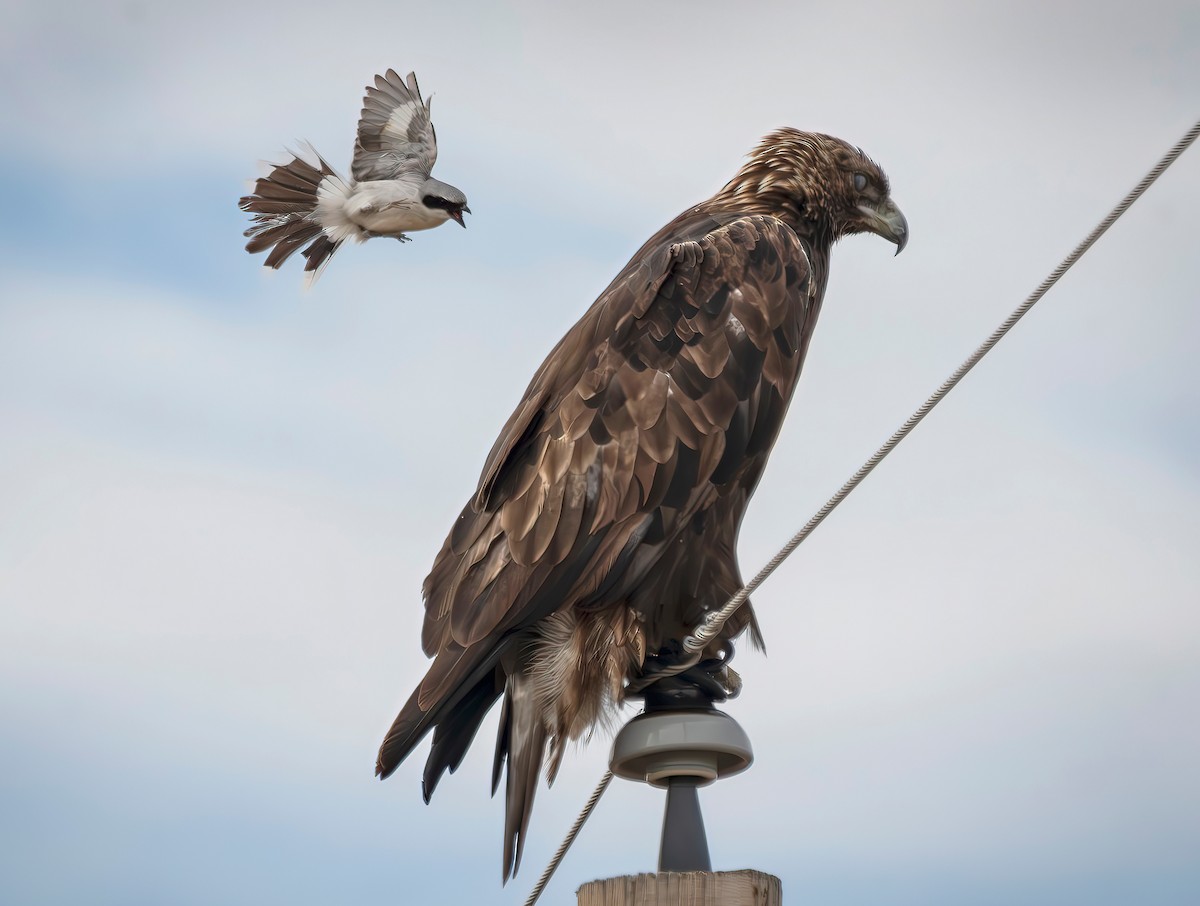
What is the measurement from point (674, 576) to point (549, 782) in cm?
79

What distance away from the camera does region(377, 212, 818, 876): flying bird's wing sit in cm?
479

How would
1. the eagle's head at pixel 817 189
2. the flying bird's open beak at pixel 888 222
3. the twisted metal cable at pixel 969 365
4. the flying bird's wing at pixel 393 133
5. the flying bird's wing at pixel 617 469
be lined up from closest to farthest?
1. the twisted metal cable at pixel 969 365
2. the flying bird's wing at pixel 617 469
3. the eagle's head at pixel 817 189
4. the flying bird's open beak at pixel 888 222
5. the flying bird's wing at pixel 393 133

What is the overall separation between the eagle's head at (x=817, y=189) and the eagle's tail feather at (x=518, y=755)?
2.12 meters

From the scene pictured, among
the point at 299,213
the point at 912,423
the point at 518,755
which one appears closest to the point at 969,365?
the point at 912,423

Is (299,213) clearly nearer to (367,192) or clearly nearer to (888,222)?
(367,192)

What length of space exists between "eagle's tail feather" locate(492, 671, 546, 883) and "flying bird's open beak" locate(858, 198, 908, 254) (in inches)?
95.6

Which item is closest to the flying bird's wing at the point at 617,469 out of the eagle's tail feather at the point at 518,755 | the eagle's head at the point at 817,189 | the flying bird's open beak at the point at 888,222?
the eagle's tail feather at the point at 518,755

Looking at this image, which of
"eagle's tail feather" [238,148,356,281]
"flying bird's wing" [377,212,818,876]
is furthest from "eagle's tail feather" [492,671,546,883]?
"eagle's tail feather" [238,148,356,281]

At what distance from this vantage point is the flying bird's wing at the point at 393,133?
20.5ft

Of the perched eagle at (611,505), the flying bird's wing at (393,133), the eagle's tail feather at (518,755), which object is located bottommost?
the eagle's tail feather at (518,755)

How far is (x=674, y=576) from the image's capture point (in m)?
4.98

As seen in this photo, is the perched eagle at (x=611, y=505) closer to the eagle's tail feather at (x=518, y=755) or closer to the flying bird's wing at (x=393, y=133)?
the eagle's tail feather at (x=518, y=755)

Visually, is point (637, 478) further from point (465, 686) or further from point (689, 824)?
point (689, 824)

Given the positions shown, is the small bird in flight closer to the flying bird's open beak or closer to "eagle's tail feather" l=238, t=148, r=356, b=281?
"eagle's tail feather" l=238, t=148, r=356, b=281
